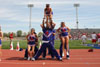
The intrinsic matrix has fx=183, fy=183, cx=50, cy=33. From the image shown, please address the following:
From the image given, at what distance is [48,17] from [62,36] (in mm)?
1339

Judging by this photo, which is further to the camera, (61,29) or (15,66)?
(61,29)

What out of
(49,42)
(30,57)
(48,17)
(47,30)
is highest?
(48,17)

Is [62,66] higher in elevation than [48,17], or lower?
lower

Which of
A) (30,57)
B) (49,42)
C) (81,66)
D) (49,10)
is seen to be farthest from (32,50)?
(81,66)

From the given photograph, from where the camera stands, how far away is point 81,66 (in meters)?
7.82

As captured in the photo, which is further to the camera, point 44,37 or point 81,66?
point 44,37

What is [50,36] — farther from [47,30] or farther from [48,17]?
[48,17]

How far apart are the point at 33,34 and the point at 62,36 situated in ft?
5.40

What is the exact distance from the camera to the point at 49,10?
10.1m

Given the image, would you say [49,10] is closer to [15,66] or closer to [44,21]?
[44,21]

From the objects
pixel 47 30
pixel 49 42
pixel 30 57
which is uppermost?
pixel 47 30

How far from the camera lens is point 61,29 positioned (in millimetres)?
10375

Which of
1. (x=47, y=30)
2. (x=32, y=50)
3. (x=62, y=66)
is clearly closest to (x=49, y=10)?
(x=47, y=30)

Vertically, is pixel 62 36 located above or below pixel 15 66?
above
